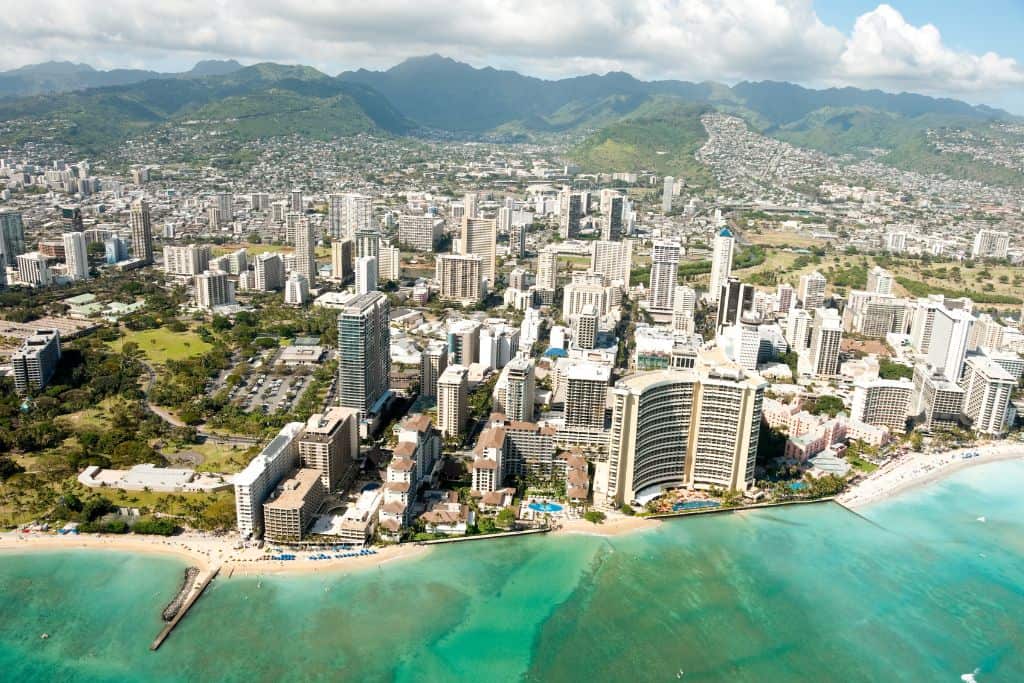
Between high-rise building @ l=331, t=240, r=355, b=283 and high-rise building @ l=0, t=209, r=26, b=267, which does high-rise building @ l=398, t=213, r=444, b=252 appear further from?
high-rise building @ l=0, t=209, r=26, b=267

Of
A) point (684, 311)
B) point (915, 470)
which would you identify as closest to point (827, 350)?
point (684, 311)

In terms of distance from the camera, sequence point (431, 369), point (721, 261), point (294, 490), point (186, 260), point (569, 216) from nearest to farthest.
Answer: point (294, 490) < point (431, 369) < point (721, 261) < point (186, 260) < point (569, 216)

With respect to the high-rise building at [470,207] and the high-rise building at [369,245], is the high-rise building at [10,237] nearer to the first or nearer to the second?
the high-rise building at [369,245]

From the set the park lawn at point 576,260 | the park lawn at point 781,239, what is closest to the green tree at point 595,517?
the park lawn at point 576,260

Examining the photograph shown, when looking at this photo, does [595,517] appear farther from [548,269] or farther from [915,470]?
[548,269]

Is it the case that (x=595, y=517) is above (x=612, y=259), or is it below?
below

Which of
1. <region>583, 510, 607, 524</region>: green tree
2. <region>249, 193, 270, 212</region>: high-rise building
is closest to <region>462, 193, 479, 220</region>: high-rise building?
<region>249, 193, 270, 212</region>: high-rise building

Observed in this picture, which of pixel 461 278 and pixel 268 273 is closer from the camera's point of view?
pixel 461 278

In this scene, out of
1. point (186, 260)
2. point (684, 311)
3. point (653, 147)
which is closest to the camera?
point (684, 311)
